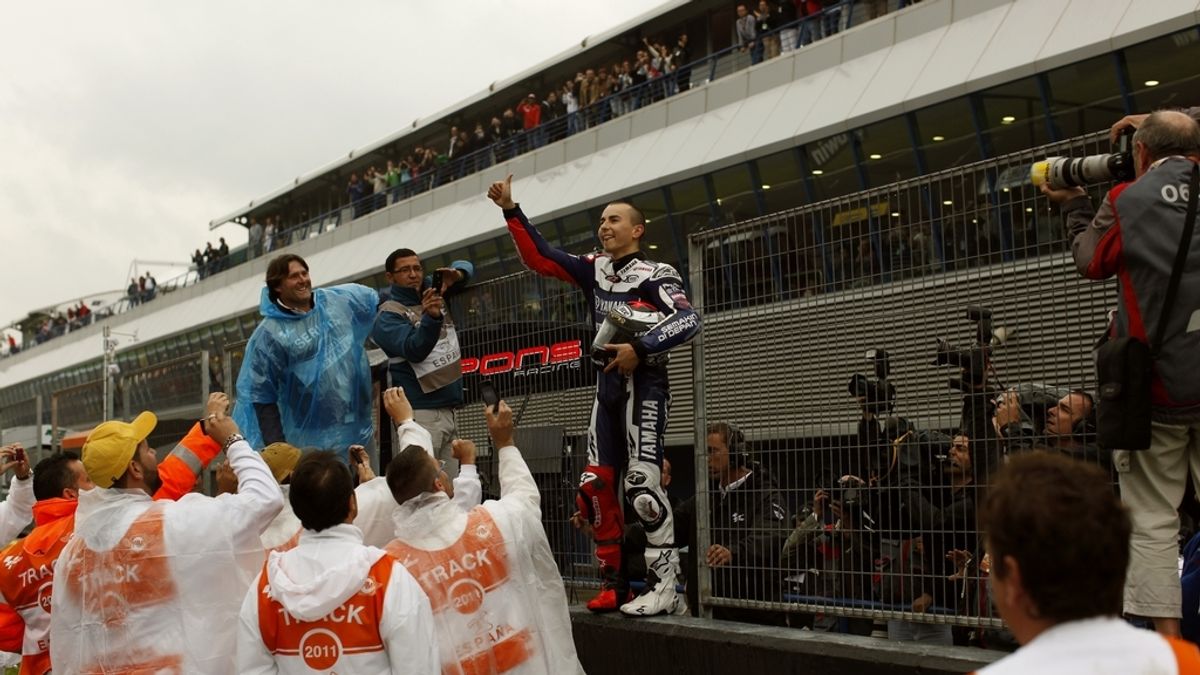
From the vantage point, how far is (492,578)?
5242 millimetres

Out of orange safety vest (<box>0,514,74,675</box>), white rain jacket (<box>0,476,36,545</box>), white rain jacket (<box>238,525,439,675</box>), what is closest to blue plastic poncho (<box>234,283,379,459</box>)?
orange safety vest (<box>0,514,74,675</box>)

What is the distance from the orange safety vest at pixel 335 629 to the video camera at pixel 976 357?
2611 millimetres

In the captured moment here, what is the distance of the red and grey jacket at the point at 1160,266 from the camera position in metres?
4.39

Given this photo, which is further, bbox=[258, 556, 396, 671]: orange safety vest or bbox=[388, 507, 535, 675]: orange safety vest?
bbox=[388, 507, 535, 675]: orange safety vest

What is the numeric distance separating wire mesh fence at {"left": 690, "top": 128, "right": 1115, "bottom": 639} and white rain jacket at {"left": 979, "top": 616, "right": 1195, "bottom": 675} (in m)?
2.86

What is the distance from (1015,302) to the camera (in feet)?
17.5

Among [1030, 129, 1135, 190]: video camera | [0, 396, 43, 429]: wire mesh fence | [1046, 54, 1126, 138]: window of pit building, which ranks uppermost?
[1046, 54, 1126, 138]: window of pit building

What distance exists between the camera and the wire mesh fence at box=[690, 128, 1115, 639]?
5.21 metres

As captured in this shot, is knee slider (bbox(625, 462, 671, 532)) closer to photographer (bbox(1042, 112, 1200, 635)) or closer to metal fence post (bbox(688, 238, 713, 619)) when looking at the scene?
metal fence post (bbox(688, 238, 713, 619))

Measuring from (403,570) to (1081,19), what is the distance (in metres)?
17.6

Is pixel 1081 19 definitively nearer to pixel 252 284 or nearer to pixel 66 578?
pixel 66 578

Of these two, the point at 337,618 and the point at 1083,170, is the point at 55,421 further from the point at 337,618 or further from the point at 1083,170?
the point at 1083,170

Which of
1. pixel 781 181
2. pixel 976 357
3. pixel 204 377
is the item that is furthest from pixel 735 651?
pixel 781 181

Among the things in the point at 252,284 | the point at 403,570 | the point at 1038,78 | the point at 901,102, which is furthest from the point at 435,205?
the point at 403,570
